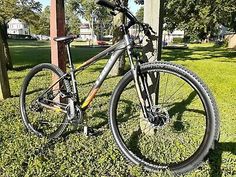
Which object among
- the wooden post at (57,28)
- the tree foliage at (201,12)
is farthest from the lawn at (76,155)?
the tree foliage at (201,12)

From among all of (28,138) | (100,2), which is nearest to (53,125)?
(28,138)

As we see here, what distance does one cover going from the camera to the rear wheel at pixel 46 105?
322 cm

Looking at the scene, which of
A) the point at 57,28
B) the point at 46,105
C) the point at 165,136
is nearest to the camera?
the point at 165,136

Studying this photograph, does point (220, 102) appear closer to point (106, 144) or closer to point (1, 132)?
point (106, 144)

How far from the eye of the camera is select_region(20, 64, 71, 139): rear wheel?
Result: 322 centimetres

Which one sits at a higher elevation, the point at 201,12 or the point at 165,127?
the point at 201,12

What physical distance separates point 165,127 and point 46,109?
156cm

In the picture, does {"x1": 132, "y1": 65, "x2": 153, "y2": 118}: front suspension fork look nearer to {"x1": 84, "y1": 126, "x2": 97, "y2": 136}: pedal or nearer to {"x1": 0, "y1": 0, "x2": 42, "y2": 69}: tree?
{"x1": 84, "y1": 126, "x2": 97, "y2": 136}: pedal

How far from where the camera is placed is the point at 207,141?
6.98ft

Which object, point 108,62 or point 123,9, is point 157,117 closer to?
point 108,62

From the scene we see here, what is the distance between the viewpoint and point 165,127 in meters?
2.81

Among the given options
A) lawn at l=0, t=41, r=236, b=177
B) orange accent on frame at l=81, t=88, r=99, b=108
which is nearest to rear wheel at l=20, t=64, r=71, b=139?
lawn at l=0, t=41, r=236, b=177

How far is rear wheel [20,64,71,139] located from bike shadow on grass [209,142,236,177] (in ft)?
5.02

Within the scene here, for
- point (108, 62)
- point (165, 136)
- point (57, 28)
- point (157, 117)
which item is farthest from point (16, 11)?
point (157, 117)
